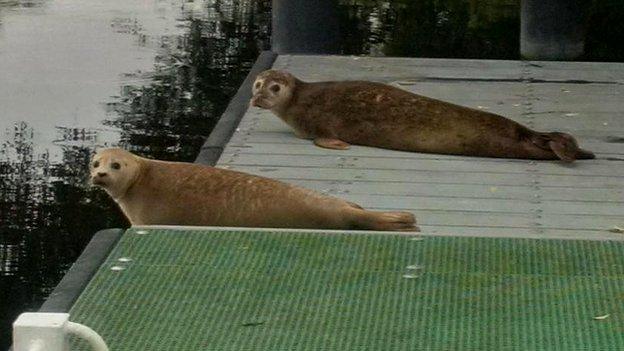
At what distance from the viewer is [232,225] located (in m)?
4.92

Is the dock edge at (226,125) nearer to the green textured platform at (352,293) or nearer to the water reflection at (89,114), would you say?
the water reflection at (89,114)

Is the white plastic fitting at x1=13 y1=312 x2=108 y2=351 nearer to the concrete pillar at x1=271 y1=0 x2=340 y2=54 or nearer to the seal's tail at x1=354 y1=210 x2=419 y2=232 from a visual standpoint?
the seal's tail at x1=354 y1=210 x2=419 y2=232

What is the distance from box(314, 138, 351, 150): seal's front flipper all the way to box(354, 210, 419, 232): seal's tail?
142cm

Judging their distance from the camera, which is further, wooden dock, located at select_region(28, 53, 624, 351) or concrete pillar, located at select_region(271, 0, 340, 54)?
concrete pillar, located at select_region(271, 0, 340, 54)

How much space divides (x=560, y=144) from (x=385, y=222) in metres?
1.45

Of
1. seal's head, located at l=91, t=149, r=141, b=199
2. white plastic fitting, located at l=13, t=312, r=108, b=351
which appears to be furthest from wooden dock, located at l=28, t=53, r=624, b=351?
white plastic fitting, located at l=13, t=312, r=108, b=351

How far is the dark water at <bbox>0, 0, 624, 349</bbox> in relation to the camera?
754 centimetres

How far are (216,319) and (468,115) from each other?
2.49 meters

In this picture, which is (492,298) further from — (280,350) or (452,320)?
(280,350)

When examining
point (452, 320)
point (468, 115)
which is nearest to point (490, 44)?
point (468, 115)

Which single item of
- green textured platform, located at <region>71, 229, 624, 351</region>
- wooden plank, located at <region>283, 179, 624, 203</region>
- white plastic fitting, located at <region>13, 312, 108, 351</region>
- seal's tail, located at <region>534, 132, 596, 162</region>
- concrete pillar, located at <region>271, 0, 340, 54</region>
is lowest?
concrete pillar, located at <region>271, 0, 340, 54</region>

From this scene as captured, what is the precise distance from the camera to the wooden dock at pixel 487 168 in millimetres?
5301

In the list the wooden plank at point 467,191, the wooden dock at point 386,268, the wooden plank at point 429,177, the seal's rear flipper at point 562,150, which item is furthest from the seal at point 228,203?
the seal's rear flipper at point 562,150

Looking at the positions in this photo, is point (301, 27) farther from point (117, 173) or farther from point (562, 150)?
point (117, 173)
